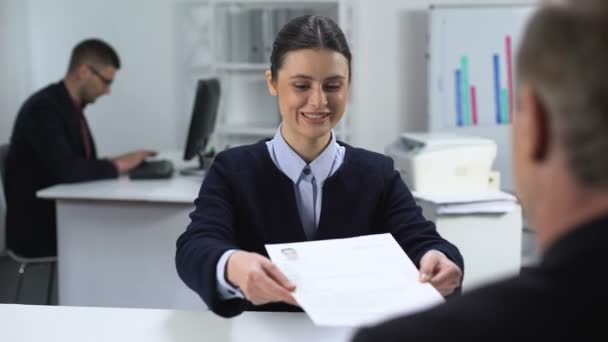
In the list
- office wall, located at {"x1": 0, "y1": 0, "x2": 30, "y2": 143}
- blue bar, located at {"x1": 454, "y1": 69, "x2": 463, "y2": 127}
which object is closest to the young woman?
blue bar, located at {"x1": 454, "y1": 69, "x2": 463, "y2": 127}

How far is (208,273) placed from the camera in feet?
4.16

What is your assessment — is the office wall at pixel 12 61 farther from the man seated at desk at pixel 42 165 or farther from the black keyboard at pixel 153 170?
the black keyboard at pixel 153 170

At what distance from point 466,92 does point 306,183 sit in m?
2.88

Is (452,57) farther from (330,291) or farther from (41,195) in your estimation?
(330,291)

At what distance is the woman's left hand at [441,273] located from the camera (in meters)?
1.27

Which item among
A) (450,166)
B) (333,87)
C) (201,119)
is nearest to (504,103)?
(450,166)

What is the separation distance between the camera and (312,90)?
147 cm

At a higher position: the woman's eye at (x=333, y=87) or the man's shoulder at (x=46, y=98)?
the man's shoulder at (x=46, y=98)

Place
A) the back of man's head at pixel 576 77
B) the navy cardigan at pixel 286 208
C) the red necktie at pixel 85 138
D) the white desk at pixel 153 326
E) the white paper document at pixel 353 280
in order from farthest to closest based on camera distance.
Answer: the red necktie at pixel 85 138 → the navy cardigan at pixel 286 208 → the white desk at pixel 153 326 → the white paper document at pixel 353 280 → the back of man's head at pixel 576 77

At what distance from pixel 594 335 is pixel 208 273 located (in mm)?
872

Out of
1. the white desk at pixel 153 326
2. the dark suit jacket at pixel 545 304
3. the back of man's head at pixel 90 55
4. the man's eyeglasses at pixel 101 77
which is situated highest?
the back of man's head at pixel 90 55

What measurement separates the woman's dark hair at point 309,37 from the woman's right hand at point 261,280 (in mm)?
480

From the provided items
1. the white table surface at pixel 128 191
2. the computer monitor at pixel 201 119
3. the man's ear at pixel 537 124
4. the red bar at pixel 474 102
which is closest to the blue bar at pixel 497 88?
the red bar at pixel 474 102

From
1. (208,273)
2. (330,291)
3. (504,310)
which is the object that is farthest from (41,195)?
(504,310)
